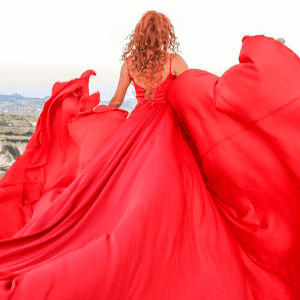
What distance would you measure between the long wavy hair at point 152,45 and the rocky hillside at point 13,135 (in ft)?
5.91

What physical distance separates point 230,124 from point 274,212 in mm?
356

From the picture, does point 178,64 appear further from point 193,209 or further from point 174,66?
point 193,209

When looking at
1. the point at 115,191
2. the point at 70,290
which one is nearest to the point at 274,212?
the point at 115,191

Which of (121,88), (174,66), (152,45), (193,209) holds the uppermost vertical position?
(152,45)

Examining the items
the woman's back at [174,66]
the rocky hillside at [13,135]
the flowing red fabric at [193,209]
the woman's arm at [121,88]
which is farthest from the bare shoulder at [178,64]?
the rocky hillside at [13,135]

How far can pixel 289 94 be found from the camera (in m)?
0.87

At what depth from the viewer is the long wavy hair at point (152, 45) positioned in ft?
4.26

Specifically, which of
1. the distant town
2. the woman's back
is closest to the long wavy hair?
the woman's back

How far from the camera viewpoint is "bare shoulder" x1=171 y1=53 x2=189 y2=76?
1329 mm

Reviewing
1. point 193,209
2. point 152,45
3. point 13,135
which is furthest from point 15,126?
point 193,209

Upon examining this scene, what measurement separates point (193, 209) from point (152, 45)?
83cm

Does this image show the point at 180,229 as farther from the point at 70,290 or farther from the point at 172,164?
the point at 70,290

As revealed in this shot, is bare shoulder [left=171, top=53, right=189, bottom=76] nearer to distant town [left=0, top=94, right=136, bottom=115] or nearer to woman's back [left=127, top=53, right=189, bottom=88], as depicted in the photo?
woman's back [left=127, top=53, right=189, bottom=88]

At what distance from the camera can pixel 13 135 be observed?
10.9ft
